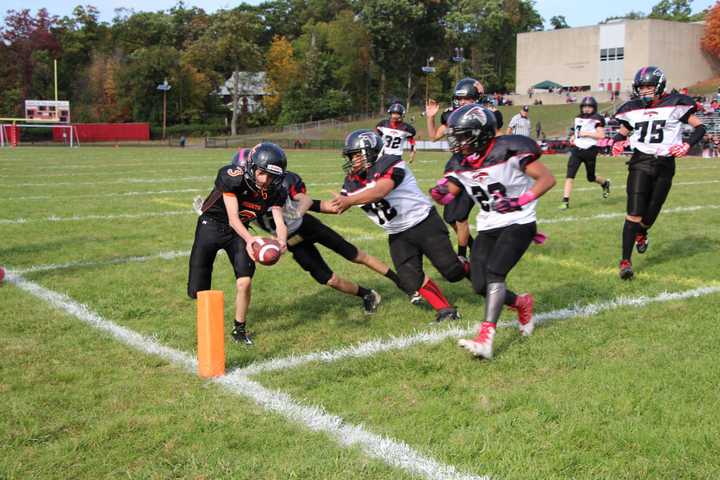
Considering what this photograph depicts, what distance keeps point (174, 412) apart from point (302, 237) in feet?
7.26

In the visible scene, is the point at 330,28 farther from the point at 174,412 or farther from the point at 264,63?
the point at 174,412

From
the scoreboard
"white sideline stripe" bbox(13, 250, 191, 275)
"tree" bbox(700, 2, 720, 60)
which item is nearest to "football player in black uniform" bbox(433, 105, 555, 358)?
"white sideline stripe" bbox(13, 250, 191, 275)

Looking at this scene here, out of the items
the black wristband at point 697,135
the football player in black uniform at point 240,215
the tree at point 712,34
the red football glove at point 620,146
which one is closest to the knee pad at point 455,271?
the football player in black uniform at point 240,215

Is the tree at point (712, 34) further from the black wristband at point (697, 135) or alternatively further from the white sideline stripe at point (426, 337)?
the white sideline stripe at point (426, 337)

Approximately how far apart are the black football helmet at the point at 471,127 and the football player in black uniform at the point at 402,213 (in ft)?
2.99

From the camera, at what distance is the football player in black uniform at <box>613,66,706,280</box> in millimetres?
6906

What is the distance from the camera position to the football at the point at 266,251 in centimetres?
443

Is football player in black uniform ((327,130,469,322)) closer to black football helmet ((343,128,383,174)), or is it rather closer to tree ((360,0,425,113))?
black football helmet ((343,128,383,174))

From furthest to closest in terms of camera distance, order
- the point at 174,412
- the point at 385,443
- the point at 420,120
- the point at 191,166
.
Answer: the point at 420,120
the point at 191,166
the point at 174,412
the point at 385,443

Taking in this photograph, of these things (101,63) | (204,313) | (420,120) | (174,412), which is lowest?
(174,412)

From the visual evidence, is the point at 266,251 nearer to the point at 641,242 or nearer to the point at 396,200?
the point at 396,200

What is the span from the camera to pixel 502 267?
4.65 meters

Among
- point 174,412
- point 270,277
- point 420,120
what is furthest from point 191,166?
point 420,120

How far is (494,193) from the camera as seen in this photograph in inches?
184
